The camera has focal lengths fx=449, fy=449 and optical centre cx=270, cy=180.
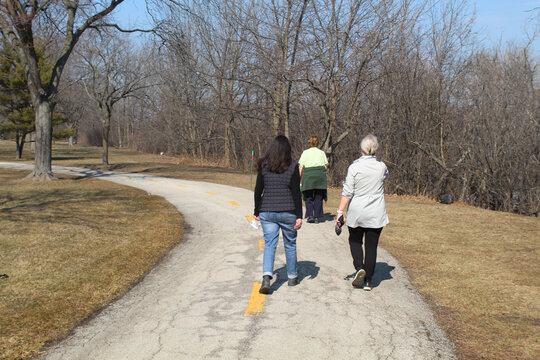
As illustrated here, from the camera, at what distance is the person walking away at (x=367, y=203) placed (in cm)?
567

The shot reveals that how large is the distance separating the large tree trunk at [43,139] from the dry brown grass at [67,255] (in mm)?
5687

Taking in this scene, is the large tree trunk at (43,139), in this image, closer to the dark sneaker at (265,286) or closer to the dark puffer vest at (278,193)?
the dark puffer vest at (278,193)

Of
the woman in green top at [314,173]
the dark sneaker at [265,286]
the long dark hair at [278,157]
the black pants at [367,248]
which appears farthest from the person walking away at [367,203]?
the woman in green top at [314,173]

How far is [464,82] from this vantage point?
17.7 m

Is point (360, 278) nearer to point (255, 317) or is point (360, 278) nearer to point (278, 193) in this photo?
point (278, 193)

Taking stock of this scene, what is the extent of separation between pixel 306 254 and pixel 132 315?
350 centimetres

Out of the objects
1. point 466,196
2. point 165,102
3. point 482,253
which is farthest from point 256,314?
point 165,102

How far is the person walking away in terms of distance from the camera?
5672 millimetres

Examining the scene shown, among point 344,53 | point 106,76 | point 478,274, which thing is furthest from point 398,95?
point 106,76

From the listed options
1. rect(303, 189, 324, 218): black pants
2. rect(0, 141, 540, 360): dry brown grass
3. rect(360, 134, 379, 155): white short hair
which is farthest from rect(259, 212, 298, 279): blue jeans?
rect(303, 189, 324, 218): black pants

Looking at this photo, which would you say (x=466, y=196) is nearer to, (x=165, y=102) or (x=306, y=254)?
(x=306, y=254)

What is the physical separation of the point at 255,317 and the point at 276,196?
1.54 meters

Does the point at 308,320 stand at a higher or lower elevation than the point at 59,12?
lower

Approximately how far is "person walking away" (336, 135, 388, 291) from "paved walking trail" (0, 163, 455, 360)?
13.8 inches
